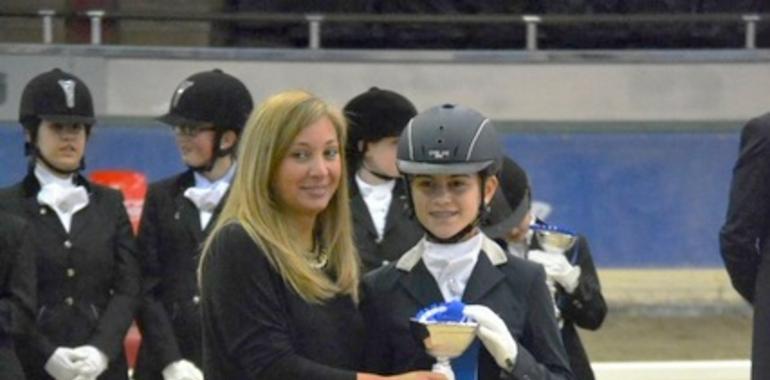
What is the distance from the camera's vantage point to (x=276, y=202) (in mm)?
4277

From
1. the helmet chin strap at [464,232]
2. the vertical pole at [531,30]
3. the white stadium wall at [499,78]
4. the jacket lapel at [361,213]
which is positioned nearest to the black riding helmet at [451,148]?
the helmet chin strap at [464,232]

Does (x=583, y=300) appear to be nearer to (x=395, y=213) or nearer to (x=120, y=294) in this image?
(x=395, y=213)

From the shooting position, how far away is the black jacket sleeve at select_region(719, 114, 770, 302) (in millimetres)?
5520

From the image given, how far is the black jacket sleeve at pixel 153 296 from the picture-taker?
6.24 metres

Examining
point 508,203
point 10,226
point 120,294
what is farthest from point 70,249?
point 508,203

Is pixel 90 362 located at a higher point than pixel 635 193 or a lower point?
higher

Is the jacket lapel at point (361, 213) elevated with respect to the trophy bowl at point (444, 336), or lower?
lower

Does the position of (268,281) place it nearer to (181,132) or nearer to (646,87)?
(181,132)

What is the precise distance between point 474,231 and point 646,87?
1097 cm

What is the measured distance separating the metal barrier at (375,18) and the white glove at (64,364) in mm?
8642

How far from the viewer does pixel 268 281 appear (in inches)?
164

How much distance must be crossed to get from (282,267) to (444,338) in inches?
16.2

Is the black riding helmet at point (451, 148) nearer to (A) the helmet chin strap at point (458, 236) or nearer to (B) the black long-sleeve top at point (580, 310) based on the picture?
(A) the helmet chin strap at point (458, 236)

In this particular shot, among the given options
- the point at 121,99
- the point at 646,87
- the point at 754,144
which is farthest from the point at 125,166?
the point at 754,144
